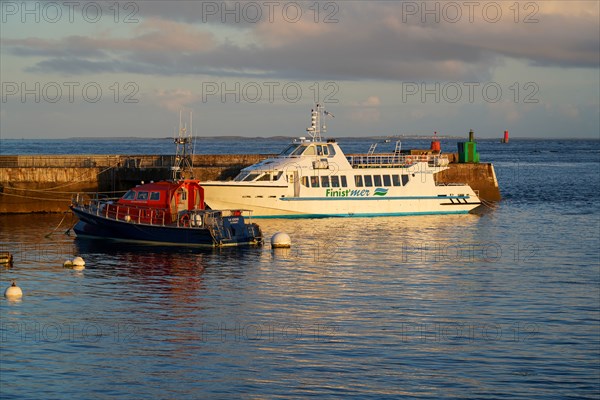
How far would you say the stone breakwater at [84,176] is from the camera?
47.7 m

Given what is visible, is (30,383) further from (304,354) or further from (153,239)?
(153,239)

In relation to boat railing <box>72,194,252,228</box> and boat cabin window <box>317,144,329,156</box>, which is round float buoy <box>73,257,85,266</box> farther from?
boat cabin window <box>317,144,329,156</box>

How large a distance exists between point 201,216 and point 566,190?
42.7m

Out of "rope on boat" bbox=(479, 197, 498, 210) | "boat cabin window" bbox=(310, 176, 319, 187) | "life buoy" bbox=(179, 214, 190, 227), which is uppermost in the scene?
"boat cabin window" bbox=(310, 176, 319, 187)

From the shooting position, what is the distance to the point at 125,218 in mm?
37094

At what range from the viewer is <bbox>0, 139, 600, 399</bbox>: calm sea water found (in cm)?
1861

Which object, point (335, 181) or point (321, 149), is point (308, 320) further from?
point (321, 149)

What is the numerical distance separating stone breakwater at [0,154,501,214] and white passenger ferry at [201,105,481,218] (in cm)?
556

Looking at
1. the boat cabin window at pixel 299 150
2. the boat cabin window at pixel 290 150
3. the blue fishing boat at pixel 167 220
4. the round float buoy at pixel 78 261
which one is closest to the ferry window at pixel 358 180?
the boat cabin window at pixel 299 150

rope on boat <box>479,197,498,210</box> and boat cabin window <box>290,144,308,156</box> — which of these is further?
rope on boat <box>479,197,498,210</box>

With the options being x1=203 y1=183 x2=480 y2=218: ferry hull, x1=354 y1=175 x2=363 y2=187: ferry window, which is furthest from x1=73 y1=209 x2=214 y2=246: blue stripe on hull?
x1=354 y1=175 x2=363 y2=187: ferry window

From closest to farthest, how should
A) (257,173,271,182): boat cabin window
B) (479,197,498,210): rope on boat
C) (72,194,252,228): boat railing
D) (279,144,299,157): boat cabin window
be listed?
(72,194,252,228): boat railing → (257,173,271,182): boat cabin window → (279,144,299,157): boat cabin window → (479,197,498,210): rope on boat

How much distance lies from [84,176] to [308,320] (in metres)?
28.9

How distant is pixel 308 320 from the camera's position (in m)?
23.7
